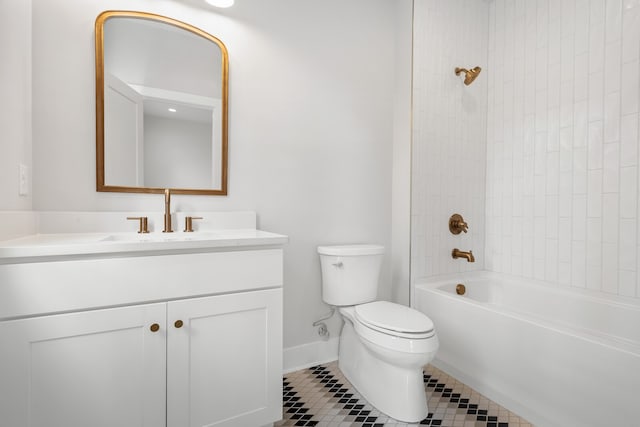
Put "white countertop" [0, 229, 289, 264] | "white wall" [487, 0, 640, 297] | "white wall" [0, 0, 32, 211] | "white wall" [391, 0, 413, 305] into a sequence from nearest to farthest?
"white countertop" [0, 229, 289, 264], "white wall" [0, 0, 32, 211], "white wall" [487, 0, 640, 297], "white wall" [391, 0, 413, 305]

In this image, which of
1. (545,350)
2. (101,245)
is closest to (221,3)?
(101,245)

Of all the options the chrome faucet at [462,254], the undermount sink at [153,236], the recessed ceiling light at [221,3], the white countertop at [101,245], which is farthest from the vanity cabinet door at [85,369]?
the chrome faucet at [462,254]

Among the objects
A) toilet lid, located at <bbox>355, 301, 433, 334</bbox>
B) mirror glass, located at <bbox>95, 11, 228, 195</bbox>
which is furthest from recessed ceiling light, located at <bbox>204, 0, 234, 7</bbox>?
toilet lid, located at <bbox>355, 301, 433, 334</bbox>

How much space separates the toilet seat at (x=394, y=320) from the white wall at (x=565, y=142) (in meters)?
1.16

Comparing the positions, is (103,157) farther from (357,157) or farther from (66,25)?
(357,157)

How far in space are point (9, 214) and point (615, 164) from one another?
2.86m

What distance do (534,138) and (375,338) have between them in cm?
177

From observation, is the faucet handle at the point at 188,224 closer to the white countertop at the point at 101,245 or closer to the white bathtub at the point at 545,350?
the white countertop at the point at 101,245

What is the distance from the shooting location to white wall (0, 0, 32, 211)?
118 centimetres

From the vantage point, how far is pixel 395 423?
1.49 meters

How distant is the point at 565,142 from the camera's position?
2.06 m

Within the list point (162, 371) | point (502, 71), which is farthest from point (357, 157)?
point (162, 371)

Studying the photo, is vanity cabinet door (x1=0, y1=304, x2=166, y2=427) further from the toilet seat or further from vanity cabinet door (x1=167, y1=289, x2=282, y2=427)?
the toilet seat

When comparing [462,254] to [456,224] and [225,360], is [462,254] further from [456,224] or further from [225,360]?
[225,360]
